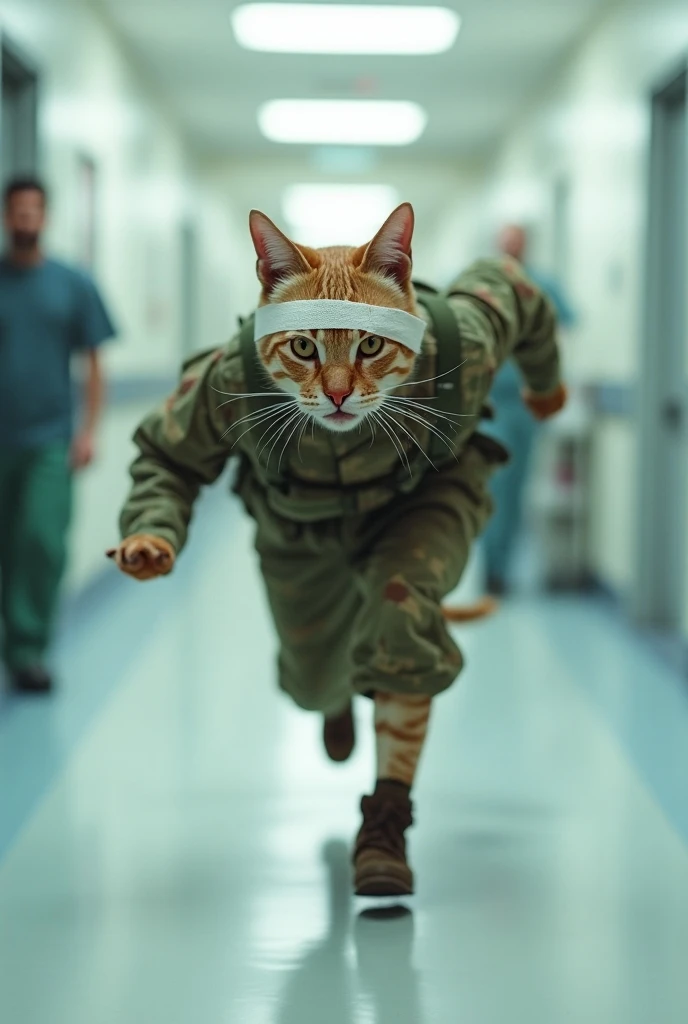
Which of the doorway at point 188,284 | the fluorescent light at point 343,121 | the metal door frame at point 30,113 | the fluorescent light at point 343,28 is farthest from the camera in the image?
the doorway at point 188,284

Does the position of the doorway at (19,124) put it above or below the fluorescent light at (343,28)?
below

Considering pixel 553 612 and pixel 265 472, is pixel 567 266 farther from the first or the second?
pixel 265 472

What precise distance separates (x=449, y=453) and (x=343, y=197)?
1017 centimetres

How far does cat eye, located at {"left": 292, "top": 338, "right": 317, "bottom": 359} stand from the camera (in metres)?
1.94

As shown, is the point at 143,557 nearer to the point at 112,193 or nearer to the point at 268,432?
the point at 268,432

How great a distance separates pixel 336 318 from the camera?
1916 millimetres

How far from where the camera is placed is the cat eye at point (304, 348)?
76.4 inches

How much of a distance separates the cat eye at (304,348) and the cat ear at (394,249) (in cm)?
14

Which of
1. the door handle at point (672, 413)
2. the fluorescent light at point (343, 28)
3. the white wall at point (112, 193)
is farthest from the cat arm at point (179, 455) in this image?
the fluorescent light at point (343, 28)

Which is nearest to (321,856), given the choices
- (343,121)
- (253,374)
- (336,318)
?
(253,374)

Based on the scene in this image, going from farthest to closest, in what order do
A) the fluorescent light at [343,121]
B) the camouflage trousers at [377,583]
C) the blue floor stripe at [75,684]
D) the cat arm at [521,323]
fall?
the fluorescent light at [343,121], the blue floor stripe at [75,684], the cat arm at [521,323], the camouflage trousers at [377,583]

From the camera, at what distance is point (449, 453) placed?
7.49 feet

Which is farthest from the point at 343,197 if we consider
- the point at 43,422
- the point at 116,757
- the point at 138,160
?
the point at 116,757

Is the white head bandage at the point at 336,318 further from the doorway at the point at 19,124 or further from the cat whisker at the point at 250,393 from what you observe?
the doorway at the point at 19,124
